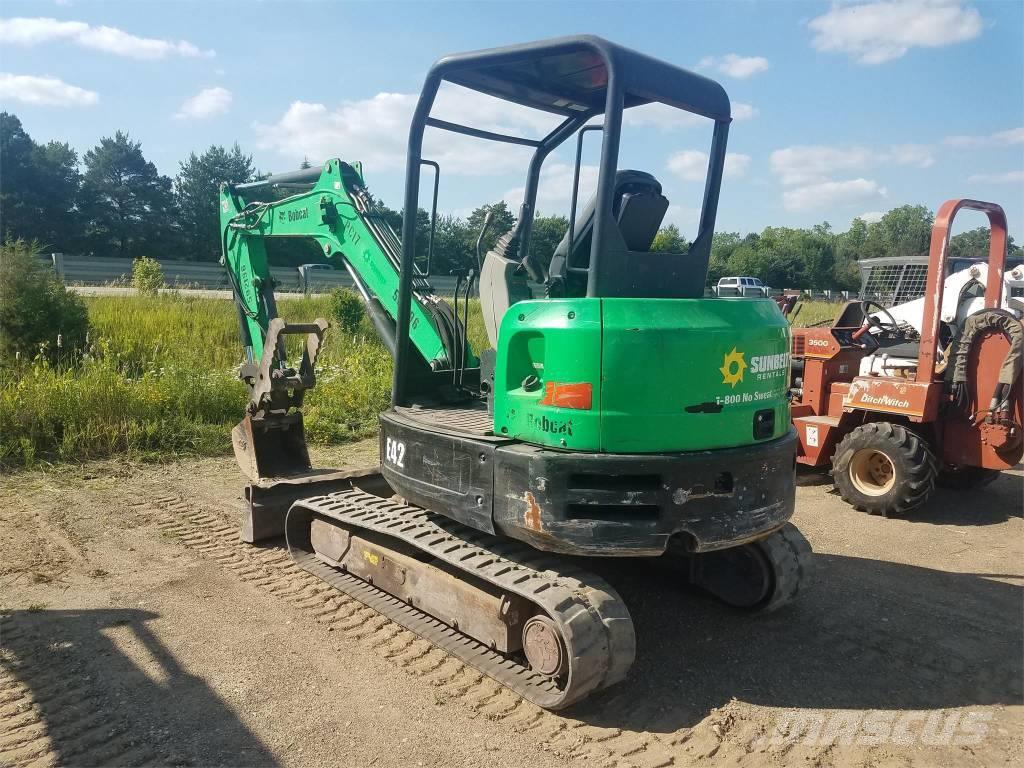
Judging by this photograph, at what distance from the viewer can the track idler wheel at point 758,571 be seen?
448 cm

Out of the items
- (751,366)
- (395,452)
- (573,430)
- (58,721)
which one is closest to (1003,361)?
(751,366)

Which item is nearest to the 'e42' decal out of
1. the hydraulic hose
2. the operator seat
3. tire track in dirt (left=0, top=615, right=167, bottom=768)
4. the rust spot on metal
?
the operator seat

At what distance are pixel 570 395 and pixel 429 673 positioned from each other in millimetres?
1598

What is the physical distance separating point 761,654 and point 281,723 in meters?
2.49

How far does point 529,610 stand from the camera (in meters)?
3.80

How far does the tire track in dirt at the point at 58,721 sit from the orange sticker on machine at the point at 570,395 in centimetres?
219

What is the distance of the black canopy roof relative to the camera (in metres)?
3.61

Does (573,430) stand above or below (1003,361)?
below

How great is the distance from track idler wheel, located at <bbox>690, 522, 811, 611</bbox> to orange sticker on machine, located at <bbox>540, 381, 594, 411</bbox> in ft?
5.33

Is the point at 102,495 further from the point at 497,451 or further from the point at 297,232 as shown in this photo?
the point at 497,451

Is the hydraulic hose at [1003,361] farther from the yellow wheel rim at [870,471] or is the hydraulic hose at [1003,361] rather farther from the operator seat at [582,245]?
the operator seat at [582,245]

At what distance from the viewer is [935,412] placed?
6.91 metres

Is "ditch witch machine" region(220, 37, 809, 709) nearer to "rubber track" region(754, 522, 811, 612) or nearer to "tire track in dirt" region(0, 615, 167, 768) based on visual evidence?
"rubber track" region(754, 522, 811, 612)

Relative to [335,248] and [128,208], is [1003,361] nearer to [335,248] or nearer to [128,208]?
[335,248]
